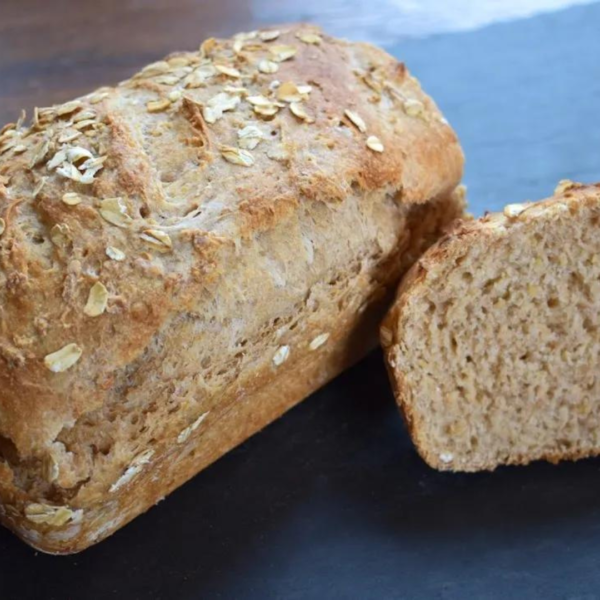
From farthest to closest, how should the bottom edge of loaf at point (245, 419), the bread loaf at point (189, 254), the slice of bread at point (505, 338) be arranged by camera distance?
1. the slice of bread at point (505, 338)
2. the bottom edge of loaf at point (245, 419)
3. the bread loaf at point (189, 254)

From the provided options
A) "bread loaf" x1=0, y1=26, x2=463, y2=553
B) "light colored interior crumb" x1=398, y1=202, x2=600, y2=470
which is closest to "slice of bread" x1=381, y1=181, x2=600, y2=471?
"light colored interior crumb" x1=398, y1=202, x2=600, y2=470

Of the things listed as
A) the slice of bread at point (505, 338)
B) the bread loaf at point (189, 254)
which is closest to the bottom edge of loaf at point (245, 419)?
the bread loaf at point (189, 254)

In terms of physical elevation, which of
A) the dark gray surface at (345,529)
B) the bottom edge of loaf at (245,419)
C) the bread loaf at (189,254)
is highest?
the bread loaf at (189,254)

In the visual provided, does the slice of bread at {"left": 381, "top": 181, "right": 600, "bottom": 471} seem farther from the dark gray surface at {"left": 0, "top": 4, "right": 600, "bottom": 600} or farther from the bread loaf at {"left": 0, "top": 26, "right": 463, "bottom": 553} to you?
the bread loaf at {"left": 0, "top": 26, "right": 463, "bottom": 553}

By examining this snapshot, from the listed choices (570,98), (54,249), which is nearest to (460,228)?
(54,249)

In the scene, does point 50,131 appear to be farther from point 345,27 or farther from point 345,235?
point 345,27

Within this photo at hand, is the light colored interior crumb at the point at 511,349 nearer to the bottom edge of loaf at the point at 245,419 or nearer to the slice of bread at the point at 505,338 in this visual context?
the slice of bread at the point at 505,338
